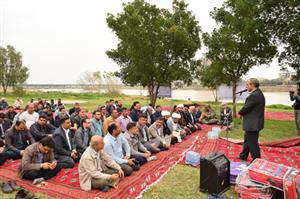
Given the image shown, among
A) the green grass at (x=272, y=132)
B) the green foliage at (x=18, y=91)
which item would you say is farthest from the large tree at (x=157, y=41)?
the green foliage at (x=18, y=91)

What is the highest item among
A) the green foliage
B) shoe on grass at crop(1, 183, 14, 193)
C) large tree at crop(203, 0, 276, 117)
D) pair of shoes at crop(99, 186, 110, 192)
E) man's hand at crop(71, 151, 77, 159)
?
large tree at crop(203, 0, 276, 117)

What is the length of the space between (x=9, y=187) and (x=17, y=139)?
6.52ft

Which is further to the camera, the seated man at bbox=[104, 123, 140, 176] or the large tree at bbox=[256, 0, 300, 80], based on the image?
the large tree at bbox=[256, 0, 300, 80]

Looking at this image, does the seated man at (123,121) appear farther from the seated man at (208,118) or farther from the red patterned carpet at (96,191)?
the seated man at (208,118)

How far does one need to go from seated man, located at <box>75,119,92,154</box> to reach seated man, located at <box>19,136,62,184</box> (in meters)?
1.26

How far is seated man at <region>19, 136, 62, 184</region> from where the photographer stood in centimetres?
469

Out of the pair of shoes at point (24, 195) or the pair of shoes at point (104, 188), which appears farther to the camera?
the pair of shoes at point (104, 188)

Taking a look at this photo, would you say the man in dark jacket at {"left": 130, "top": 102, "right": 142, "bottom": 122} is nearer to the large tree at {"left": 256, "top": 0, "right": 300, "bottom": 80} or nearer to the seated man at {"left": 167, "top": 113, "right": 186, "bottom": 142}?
the seated man at {"left": 167, "top": 113, "right": 186, "bottom": 142}

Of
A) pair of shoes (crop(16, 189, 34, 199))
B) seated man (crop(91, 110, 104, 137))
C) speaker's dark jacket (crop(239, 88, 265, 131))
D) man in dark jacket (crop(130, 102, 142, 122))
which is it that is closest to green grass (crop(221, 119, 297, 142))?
man in dark jacket (crop(130, 102, 142, 122))

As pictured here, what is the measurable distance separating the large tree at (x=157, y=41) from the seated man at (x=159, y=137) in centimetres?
659

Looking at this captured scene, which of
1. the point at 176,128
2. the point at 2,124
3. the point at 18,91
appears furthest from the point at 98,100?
the point at 2,124

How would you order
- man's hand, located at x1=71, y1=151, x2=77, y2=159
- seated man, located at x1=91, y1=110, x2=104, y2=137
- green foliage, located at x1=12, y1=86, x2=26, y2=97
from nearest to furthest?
man's hand, located at x1=71, y1=151, x2=77, y2=159, seated man, located at x1=91, y1=110, x2=104, y2=137, green foliage, located at x1=12, y1=86, x2=26, y2=97

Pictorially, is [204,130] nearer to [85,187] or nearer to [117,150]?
[117,150]

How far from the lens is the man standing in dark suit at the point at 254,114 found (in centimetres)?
A: 534
